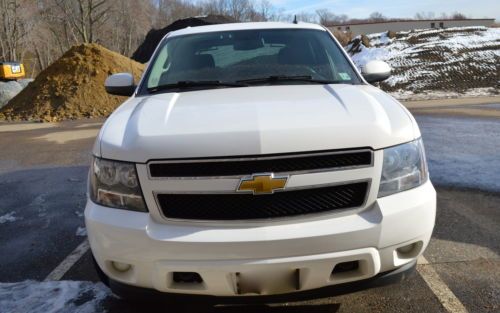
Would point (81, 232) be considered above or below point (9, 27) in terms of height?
below

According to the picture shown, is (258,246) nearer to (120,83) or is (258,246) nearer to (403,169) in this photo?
(403,169)

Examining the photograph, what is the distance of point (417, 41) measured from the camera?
26469mm

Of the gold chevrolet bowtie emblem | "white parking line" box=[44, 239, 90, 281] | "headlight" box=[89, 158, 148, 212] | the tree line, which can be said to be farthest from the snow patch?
the tree line

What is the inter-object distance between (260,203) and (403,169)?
776mm

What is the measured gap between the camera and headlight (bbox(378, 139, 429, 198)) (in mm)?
2377

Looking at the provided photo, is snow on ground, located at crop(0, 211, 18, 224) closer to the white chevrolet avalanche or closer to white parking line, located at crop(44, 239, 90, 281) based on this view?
white parking line, located at crop(44, 239, 90, 281)

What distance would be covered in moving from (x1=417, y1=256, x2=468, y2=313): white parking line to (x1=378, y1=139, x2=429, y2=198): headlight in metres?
0.88

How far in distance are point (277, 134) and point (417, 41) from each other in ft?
87.4

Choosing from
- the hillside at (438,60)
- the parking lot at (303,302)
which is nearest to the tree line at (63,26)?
the hillside at (438,60)

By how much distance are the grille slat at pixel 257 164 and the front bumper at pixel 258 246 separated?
0.24 metres

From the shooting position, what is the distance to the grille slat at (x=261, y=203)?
7.47 feet

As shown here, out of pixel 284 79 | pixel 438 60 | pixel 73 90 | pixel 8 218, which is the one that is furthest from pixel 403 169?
pixel 438 60

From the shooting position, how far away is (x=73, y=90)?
652 inches

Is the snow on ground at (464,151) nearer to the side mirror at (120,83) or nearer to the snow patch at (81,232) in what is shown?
the side mirror at (120,83)
